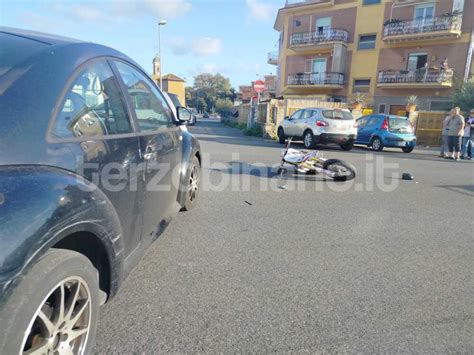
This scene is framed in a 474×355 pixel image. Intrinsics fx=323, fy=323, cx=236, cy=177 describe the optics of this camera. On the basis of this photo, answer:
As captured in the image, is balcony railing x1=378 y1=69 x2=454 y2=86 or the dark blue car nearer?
the dark blue car

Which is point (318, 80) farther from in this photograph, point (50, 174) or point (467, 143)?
point (50, 174)

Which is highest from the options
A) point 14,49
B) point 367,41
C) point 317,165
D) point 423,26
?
point 423,26

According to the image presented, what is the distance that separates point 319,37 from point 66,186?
3226 centimetres

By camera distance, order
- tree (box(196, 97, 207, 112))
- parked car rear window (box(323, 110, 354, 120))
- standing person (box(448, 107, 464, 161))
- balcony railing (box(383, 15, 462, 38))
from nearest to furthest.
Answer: standing person (box(448, 107, 464, 161)), parked car rear window (box(323, 110, 354, 120)), balcony railing (box(383, 15, 462, 38)), tree (box(196, 97, 207, 112))

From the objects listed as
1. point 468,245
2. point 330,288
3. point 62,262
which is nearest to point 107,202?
point 62,262

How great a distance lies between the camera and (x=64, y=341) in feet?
5.05

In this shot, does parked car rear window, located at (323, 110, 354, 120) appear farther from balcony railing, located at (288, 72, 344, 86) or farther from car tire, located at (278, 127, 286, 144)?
balcony railing, located at (288, 72, 344, 86)

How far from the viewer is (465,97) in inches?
849

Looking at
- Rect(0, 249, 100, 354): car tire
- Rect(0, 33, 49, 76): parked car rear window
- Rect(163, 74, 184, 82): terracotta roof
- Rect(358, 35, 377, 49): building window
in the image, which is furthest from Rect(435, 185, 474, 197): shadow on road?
Rect(163, 74, 184, 82): terracotta roof

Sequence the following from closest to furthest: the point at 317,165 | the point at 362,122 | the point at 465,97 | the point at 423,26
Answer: the point at 317,165 < the point at 362,122 < the point at 465,97 < the point at 423,26

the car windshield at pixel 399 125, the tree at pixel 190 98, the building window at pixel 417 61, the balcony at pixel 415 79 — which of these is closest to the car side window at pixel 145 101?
the car windshield at pixel 399 125

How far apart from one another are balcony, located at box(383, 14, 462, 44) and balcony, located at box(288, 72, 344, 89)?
4.88m

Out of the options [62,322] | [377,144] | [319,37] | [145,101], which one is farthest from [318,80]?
[62,322]

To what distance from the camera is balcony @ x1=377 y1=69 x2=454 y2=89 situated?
25.0 metres
